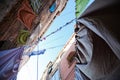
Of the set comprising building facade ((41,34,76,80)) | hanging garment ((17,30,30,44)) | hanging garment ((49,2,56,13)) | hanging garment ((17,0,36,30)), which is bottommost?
building facade ((41,34,76,80))

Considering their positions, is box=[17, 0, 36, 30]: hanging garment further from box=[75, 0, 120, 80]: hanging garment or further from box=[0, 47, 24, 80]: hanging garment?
box=[75, 0, 120, 80]: hanging garment

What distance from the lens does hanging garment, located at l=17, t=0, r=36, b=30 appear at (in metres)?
8.55

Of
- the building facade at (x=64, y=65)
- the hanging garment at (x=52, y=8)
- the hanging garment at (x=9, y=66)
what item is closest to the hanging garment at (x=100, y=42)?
the hanging garment at (x=9, y=66)

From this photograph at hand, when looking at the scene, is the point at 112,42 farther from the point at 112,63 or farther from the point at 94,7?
the point at 94,7

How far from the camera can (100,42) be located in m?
2.87

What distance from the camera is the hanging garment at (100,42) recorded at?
2.54m

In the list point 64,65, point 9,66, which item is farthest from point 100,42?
point 64,65

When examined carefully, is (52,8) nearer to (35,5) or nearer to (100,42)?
(35,5)

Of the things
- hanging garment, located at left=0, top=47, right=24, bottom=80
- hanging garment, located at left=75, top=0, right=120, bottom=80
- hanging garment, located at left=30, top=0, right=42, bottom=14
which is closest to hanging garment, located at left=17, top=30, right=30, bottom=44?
hanging garment, located at left=30, top=0, right=42, bottom=14

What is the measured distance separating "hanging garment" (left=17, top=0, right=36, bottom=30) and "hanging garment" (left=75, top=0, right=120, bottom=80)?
546cm

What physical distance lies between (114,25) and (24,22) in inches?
267

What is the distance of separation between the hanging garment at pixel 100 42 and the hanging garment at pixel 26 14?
215 inches

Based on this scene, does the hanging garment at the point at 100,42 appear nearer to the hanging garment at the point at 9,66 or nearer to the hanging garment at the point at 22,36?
the hanging garment at the point at 9,66

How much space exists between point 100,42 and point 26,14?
649 centimetres
